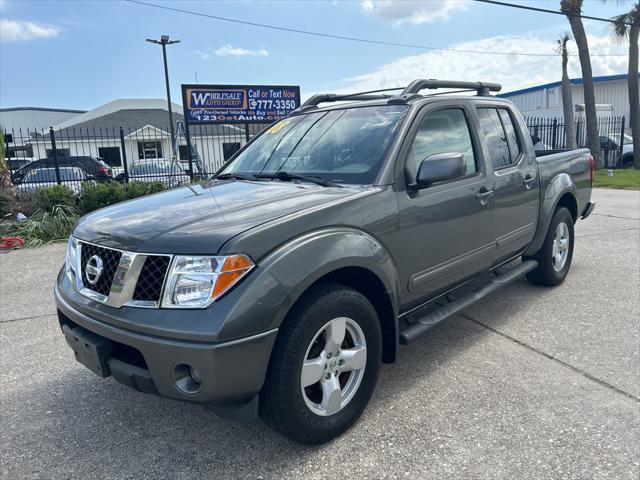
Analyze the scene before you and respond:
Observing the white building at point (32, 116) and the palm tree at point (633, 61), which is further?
the white building at point (32, 116)

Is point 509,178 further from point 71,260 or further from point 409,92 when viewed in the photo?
point 71,260

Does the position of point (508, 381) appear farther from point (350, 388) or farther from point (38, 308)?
point (38, 308)

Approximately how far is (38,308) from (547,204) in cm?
517

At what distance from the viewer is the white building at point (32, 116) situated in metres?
75.2

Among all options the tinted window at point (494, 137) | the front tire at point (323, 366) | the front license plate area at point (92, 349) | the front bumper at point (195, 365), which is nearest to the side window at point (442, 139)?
the tinted window at point (494, 137)

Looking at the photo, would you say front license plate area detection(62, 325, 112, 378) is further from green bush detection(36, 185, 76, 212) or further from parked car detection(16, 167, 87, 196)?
parked car detection(16, 167, 87, 196)

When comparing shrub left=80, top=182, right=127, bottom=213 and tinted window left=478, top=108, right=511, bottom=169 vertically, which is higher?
tinted window left=478, top=108, right=511, bottom=169

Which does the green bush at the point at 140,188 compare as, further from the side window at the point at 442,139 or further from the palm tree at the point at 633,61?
the palm tree at the point at 633,61

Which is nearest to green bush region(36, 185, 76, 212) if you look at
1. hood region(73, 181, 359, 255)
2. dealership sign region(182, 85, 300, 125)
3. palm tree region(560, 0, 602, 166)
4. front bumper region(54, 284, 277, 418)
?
dealership sign region(182, 85, 300, 125)

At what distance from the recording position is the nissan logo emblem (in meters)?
2.63

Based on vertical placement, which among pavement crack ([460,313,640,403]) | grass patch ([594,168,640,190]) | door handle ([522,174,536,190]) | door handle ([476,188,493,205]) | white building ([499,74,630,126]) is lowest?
pavement crack ([460,313,640,403])

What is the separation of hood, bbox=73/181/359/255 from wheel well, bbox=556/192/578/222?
3280 mm

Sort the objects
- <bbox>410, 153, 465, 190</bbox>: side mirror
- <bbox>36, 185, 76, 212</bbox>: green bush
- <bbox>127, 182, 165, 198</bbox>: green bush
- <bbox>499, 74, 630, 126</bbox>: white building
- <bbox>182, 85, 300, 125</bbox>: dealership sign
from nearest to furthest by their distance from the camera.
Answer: <bbox>410, 153, 465, 190</bbox>: side mirror, <bbox>36, 185, 76, 212</bbox>: green bush, <bbox>127, 182, 165, 198</bbox>: green bush, <bbox>182, 85, 300, 125</bbox>: dealership sign, <bbox>499, 74, 630, 126</bbox>: white building

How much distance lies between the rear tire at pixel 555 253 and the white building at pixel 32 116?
81042mm
